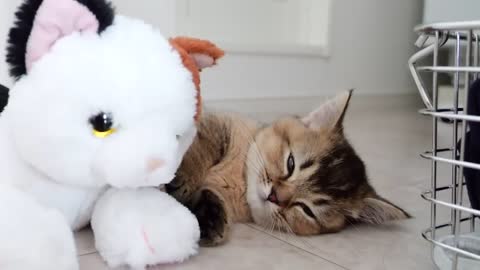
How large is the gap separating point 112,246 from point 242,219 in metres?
0.37

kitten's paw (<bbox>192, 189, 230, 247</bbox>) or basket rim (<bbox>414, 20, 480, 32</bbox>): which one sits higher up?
basket rim (<bbox>414, 20, 480, 32</bbox>)

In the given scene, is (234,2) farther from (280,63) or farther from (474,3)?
(474,3)

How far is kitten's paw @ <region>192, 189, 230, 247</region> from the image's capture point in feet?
2.79

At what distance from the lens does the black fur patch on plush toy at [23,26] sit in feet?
2.03

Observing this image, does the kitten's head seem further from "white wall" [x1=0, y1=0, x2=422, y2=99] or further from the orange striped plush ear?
"white wall" [x1=0, y1=0, x2=422, y2=99]

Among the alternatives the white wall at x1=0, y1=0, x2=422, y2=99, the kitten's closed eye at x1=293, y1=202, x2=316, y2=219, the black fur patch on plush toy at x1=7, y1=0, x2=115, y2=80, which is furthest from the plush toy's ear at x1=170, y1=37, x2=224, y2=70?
the white wall at x1=0, y1=0, x2=422, y2=99

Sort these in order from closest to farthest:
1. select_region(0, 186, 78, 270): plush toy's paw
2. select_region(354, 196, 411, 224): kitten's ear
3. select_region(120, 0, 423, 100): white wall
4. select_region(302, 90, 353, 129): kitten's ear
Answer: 1. select_region(0, 186, 78, 270): plush toy's paw
2. select_region(354, 196, 411, 224): kitten's ear
3. select_region(302, 90, 353, 129): kitten's ear
4. select_region(120, 0, 423, 100): white wall

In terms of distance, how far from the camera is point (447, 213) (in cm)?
110

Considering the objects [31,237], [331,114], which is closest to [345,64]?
[331,114]

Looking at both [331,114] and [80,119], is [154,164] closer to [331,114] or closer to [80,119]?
[80,119]

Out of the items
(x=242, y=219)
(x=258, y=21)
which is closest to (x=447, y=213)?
(x=242, y=219)

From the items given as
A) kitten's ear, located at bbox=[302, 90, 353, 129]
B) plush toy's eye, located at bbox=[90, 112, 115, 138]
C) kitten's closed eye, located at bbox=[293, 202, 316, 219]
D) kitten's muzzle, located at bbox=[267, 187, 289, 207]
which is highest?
plush toy's eye, located at bbox=[90, 112, 115, 138]

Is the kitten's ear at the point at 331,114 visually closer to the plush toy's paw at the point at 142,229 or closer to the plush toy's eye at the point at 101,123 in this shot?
the plush toy's paw at the point at 142,229

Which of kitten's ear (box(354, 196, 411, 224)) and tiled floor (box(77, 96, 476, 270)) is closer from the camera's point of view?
tiled floor (box(77, 96, 476, 270))
